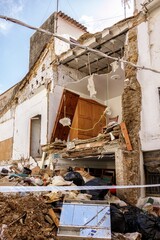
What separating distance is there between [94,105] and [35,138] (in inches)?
139

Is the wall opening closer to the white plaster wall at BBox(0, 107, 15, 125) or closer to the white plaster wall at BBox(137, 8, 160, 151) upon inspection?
the white plaster wall at BBox(0, 107, 15, 125)

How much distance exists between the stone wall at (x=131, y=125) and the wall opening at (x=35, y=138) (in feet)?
17.4

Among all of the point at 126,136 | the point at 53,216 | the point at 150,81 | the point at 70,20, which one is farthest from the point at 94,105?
the point at 53,216

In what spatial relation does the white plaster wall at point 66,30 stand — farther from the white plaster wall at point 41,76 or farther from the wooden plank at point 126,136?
the wooden plank at point 126,136

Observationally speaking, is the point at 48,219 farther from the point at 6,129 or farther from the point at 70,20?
the point at 70,20

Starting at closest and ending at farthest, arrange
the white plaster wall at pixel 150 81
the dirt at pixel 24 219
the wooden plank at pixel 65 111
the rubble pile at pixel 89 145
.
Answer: the dirt at pixel 24 219 → the white plaster wall at pixel 150 81 → the rubble pile at pixel 89 145 → the wooden plank at pixel 65 111

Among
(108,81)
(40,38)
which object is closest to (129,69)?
(108,81)

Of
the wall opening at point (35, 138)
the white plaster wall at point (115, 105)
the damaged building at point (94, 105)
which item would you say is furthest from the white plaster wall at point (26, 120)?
the white plaster wall at point (115, 105)

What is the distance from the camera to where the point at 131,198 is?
22.6 feet

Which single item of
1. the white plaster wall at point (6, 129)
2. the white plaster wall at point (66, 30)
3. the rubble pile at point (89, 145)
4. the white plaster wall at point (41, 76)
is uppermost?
the white plaster wall at point (66, 30)

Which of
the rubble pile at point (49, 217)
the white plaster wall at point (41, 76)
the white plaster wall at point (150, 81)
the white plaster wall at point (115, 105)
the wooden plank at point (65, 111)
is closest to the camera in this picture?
the rubble pile at point (49, 217)

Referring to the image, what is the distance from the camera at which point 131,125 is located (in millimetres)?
7578

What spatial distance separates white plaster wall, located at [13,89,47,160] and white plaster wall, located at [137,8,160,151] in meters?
4.75

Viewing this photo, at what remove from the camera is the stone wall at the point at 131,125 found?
700cm
